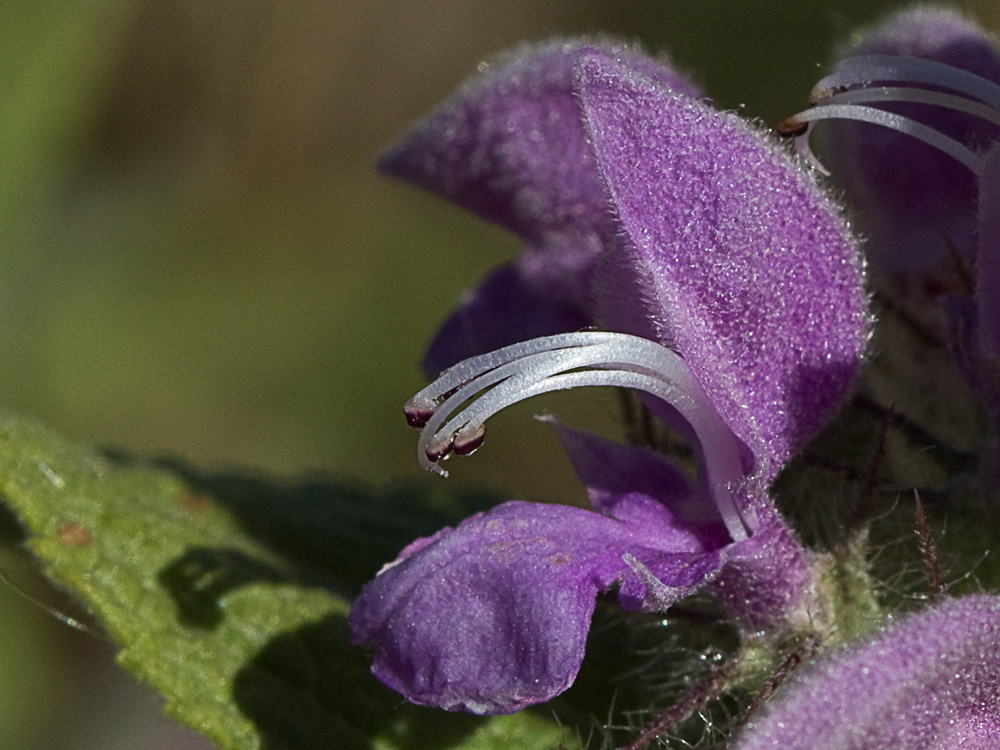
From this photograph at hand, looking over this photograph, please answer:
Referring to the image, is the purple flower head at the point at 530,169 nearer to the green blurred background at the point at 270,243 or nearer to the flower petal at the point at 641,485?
the flower petal at the point at 641,485

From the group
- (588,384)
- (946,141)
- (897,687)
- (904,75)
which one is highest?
(904,75)

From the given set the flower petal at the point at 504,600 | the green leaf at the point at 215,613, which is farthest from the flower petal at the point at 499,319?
the flower petal at the point at 504,600

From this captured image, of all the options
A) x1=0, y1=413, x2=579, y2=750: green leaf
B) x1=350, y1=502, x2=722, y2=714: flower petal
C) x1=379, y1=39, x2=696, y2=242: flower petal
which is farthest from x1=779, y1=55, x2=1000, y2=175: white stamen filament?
x1=0, y1=413, x2=579, y2=750: green leaf

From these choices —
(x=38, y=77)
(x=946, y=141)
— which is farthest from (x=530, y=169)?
(x=38, y=77)

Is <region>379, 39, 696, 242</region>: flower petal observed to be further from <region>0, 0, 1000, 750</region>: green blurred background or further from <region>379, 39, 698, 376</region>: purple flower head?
<region>0, 0, 1000, 750</region>: green blurred background

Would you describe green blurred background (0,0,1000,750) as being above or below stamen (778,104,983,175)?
below

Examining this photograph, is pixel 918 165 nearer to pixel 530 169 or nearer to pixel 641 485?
pixel 530 169

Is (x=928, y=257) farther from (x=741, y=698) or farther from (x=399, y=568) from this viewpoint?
(x=399, y=568)
